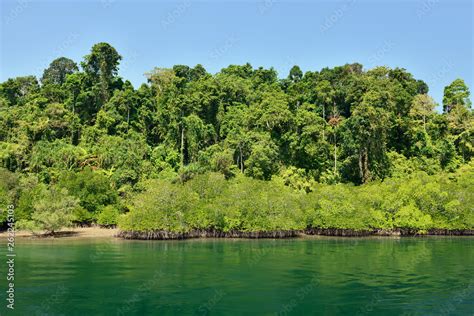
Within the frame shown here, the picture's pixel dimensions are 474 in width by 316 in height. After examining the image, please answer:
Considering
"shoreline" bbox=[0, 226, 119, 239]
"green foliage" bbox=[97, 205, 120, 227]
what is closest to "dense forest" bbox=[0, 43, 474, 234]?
"green foliage" bbox=[97, 205, 120, 227]

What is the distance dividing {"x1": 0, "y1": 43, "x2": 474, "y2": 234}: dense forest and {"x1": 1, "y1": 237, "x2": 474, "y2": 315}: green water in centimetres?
1119

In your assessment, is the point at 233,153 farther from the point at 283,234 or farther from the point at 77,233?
the point at 77,233

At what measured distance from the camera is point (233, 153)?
222 feet

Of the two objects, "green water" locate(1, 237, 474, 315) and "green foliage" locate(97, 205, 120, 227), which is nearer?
"green water" locate(1, 237, 474, 315)

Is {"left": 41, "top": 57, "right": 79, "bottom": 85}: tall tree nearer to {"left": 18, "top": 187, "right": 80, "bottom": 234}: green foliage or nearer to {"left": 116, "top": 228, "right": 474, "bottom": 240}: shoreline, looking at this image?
{"left": 18, "top": 187, "right": 80, "bottom": 234}: green foliage

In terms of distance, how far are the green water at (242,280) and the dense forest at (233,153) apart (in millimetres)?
11190

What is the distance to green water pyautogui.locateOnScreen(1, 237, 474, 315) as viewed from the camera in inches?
876

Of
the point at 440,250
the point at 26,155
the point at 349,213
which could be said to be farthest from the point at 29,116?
the point at 440,250

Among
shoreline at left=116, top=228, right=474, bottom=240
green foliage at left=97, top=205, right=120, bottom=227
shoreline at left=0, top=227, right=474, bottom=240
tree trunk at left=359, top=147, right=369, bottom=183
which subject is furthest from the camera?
tree trunk at left=359, top=147, right=369, bottom=183

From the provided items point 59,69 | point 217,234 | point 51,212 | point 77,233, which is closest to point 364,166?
point 217,234

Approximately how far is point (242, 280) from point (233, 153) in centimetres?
4008

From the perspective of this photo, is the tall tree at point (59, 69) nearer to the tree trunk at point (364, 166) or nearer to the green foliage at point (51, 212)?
the green foliage at point (51, 212)

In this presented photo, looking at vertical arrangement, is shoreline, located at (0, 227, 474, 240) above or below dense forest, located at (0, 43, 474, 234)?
below

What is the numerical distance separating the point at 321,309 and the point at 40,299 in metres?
13.9
